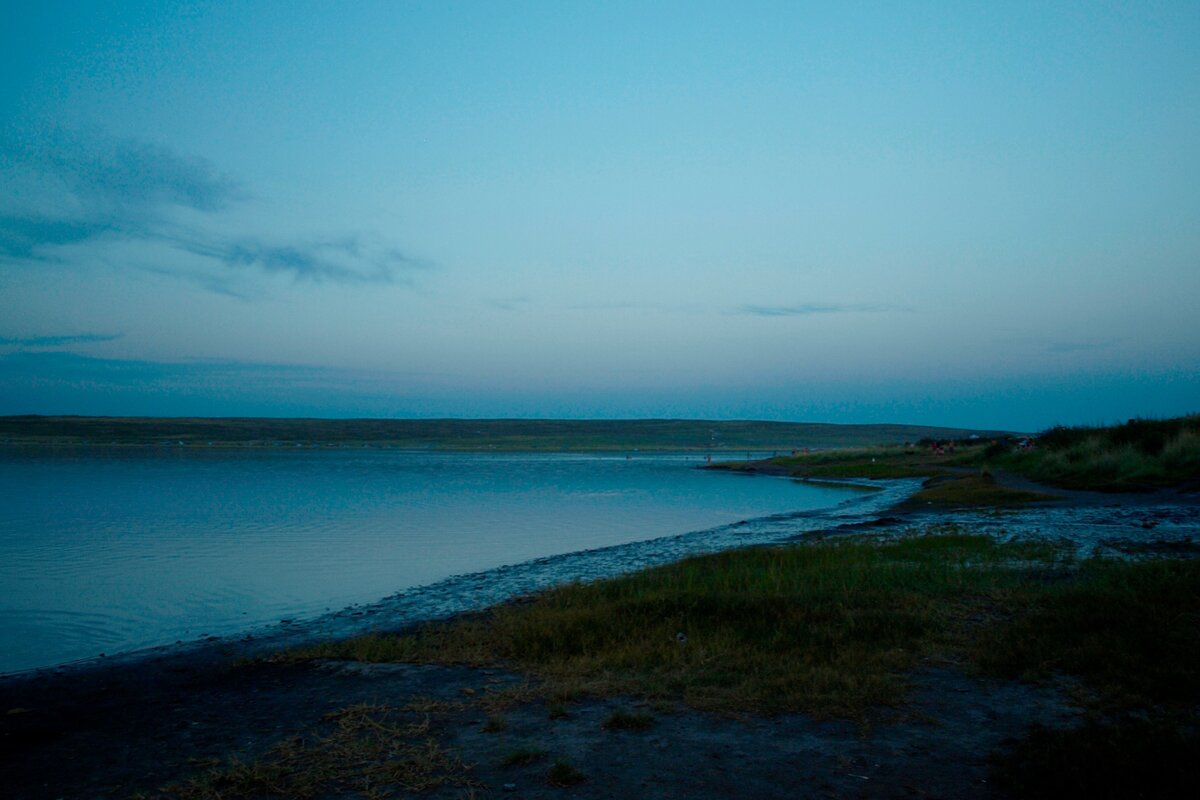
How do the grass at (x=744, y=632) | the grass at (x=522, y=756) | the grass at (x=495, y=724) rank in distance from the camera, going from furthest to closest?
the grass at (x=744, y=632)
the grass at (x=495, y=724)
the grass at (x=522, y=756)

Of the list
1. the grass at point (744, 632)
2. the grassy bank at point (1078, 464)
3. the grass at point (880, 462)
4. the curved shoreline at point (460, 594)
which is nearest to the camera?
the grass at point (744, 632)

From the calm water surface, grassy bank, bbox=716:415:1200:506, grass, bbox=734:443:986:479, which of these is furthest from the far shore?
grass, bbox=734:443:986:479

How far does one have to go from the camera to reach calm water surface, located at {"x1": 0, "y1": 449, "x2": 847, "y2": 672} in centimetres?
1347

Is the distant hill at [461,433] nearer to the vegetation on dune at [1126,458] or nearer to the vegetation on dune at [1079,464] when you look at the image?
the vegetation on dune at [1079,464]

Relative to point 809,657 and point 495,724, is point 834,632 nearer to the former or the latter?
point 809,657

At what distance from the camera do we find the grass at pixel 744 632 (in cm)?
775

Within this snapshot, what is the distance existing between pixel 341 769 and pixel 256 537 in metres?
18.2

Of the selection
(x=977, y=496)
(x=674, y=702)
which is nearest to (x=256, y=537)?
(x=674, y=702)

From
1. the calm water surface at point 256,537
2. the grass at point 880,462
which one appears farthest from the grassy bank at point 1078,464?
the calm water surface at point 256,537

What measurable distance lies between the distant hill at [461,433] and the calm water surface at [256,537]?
77.0m

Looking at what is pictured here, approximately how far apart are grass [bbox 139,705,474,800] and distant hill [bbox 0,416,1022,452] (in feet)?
361

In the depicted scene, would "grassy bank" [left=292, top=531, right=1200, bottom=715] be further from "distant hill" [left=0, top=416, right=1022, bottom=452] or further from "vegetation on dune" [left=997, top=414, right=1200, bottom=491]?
"distant hill" [left=0, top=416, right=1022, bottom=452]

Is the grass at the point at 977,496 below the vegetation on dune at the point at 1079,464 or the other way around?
below

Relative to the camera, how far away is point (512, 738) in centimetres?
666
